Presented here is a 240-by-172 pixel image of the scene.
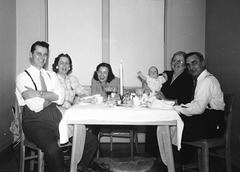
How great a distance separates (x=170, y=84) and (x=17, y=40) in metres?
2.73

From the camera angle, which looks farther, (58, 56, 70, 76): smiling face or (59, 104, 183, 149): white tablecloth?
(58, 56, 70, 76): smiling face

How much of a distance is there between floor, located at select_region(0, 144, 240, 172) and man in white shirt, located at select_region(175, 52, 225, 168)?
65 centimetres

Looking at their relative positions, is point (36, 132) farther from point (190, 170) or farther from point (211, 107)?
point (211, 107)

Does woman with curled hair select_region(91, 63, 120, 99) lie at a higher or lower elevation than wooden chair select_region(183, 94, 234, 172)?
higher

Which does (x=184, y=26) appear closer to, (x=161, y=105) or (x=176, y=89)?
(x=176, y=89)

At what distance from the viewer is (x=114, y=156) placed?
11.0 feet

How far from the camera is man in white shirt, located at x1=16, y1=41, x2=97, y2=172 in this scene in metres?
2.18

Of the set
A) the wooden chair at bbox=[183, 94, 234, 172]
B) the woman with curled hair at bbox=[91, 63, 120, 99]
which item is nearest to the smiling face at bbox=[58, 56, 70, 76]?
the woman with curled hair at bbox=[91, 63, 120, 99]

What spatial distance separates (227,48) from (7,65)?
10.9 feet

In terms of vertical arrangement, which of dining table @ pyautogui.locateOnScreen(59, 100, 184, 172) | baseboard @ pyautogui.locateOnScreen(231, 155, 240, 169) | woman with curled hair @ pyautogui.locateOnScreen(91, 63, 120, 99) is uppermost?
woman with curled hair @ pyautogui.locateOnScreen(91, 63, 120, 99)

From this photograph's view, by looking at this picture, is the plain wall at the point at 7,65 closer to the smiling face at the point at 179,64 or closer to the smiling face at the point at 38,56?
the smiling face at the point at 38,56

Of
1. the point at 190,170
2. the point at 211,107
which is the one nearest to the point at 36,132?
the point at 190,170

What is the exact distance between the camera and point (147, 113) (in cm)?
195

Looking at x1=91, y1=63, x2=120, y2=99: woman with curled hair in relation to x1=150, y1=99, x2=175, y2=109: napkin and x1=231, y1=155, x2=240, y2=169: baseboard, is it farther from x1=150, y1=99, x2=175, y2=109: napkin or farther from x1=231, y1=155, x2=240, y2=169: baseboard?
x1=231, y1=155, x2=240, y2=169: baseboard
